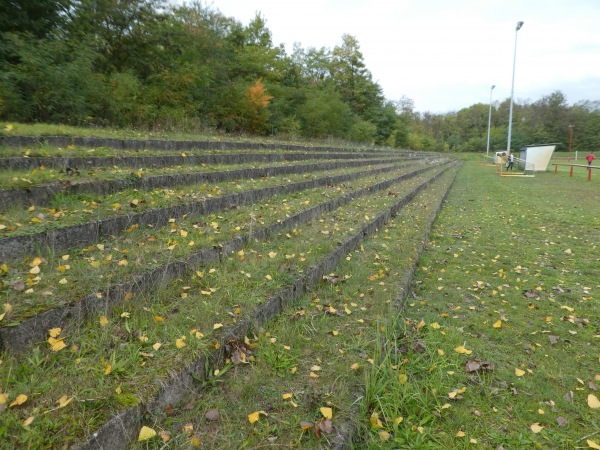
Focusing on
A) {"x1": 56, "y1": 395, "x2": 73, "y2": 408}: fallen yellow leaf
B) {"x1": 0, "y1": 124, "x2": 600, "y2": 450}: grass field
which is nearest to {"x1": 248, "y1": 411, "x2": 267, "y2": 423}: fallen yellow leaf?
{"x1": 0, "y1": 124, "x2": 600, "y2": 450}: grass field

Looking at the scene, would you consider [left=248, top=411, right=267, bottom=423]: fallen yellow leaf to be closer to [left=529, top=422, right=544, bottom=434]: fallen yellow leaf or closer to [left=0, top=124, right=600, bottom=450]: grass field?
[left=0, top=124, right=600, bottom=450]: grass field

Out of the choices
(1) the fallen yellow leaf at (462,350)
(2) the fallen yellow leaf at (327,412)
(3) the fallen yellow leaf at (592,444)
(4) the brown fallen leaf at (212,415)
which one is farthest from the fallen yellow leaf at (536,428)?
(4) the brown fallen leaf at (212,415)

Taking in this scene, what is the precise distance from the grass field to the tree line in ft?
17.1

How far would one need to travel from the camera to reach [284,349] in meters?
2.34

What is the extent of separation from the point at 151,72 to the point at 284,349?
14378mm

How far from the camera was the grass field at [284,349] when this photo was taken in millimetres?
1645

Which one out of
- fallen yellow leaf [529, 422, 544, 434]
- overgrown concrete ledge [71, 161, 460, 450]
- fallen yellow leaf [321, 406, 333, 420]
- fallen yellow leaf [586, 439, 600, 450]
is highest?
overgrown concrete ledge [71, 161, 460, 450]

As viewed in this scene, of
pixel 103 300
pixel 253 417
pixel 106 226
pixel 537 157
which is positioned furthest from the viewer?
pixel 537 157

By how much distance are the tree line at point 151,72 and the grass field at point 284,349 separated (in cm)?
520

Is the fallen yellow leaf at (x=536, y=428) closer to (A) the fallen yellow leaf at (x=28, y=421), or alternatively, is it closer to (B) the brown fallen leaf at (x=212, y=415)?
(B) the brown fallen leaf at (x=212, y=415)

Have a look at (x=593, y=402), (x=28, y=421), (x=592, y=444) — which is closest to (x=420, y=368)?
(x=592, y=444)

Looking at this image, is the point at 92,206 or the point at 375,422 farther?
the point at 92,206

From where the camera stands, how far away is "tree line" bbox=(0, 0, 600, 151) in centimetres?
700

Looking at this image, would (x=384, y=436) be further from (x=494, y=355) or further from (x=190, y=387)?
(x=494, y=355)
